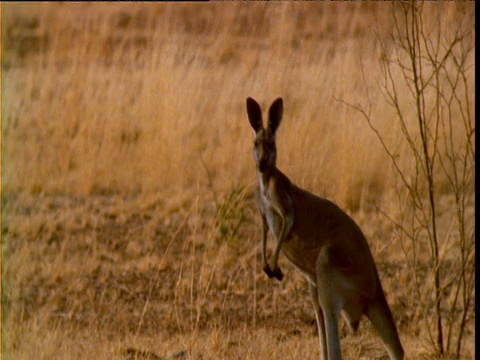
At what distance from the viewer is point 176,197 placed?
27.6 feet

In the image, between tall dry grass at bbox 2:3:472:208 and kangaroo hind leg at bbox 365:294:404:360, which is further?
tall dry grass at bbox 2:3:472:208

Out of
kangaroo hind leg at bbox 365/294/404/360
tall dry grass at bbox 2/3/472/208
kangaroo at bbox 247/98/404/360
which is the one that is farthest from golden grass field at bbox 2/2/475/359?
kangaroo at bbox 247/98/404/360

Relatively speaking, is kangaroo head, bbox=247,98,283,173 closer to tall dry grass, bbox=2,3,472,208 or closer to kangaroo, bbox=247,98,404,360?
kangaroo, bbox=247,98,404,360

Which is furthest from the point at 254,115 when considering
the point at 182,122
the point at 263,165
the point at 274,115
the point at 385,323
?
the point at 182,122

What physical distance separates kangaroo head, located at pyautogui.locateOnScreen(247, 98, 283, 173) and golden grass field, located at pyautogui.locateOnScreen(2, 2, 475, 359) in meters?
1.25

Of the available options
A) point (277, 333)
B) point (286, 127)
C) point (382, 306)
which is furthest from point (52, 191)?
point (382, 306)

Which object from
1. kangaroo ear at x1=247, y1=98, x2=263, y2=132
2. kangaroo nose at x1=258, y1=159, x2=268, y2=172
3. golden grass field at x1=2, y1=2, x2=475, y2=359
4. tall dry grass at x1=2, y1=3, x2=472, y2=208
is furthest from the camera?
tall dry grass at x1=2, y1=3, x2=472, y2=208

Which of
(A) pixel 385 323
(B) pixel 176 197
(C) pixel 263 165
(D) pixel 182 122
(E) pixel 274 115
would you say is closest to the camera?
(C) pixel 263 165

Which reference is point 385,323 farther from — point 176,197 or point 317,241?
point 176,197

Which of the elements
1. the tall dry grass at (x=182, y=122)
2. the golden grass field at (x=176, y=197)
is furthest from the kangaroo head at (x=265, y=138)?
the tall dry grass at (x=182, y=122)

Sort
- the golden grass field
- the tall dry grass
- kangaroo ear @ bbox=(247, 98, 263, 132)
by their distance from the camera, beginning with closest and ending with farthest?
kangaroo ear @ bbox=(247, 98, 263, 132)
the golden grass field
the tall dry grass

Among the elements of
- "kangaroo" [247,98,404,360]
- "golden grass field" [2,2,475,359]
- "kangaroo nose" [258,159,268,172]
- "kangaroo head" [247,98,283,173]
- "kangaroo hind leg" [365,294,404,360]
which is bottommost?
"golden grass field" [2,2,475,359]

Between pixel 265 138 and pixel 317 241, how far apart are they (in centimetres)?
44

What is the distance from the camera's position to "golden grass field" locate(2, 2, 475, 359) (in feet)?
18.9
